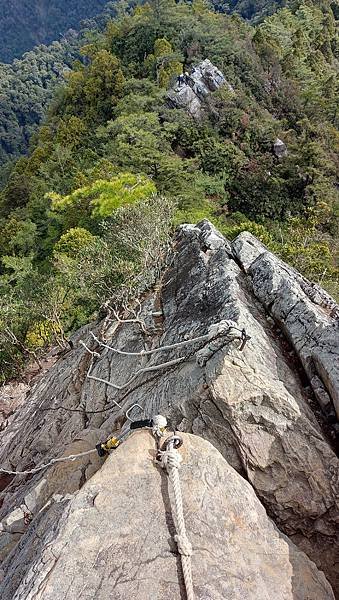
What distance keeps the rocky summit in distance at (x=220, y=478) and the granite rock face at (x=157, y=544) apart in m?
0.01

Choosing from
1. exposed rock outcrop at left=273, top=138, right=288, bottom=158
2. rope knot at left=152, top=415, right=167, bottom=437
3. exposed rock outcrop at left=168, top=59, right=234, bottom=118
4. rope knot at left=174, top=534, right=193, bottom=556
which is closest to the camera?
rope knot at left=174, top=534, right=193, bottom=556

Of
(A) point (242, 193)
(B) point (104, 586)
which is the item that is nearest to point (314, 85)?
(A) point (242, 193)

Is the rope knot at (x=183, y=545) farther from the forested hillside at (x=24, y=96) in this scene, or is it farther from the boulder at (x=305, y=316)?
the forested hillside at (x=24, y=96)

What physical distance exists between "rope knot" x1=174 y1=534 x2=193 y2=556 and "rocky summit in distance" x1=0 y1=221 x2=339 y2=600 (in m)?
0.12

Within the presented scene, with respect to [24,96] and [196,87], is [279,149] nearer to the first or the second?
[196,87]

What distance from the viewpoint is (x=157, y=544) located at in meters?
3.87

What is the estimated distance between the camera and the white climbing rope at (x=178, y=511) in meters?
3.59

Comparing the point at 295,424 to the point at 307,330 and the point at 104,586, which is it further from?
the point at 104,586

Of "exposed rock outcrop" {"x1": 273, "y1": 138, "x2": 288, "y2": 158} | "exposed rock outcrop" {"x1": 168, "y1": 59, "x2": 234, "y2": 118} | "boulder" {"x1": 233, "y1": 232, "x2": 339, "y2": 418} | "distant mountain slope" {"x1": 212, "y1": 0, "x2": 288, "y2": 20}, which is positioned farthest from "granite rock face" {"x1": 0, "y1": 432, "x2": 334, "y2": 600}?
"distant mountain slope" {"x1": 212, "y1": 0, "x2": 288, "y2": 20}

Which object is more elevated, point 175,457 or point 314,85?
point 314,85

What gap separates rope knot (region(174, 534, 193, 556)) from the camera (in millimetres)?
3713

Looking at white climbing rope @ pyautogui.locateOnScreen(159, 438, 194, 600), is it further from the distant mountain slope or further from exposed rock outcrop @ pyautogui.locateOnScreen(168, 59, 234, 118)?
the distant mountain slope

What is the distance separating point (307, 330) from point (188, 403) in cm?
181

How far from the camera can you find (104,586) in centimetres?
361
